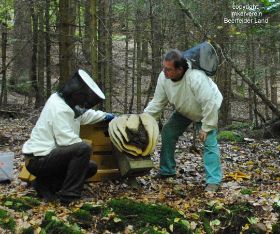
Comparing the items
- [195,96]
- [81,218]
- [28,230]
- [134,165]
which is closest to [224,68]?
[195,96]

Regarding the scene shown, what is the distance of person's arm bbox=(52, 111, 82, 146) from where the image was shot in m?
5.55

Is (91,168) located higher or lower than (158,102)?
lower

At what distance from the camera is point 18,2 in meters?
16.5

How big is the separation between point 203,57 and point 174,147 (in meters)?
1.60

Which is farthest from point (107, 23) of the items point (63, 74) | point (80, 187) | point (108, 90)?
point (80, 187)

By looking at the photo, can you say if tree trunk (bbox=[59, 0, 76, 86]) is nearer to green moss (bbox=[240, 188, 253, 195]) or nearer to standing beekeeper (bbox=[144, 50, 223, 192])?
standing beekeeper (bbox=[144, 50, 223, 192])

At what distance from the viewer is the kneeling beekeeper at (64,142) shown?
18.4 feet

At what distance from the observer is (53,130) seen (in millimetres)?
5598

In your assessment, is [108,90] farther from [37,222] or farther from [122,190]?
[37,222]

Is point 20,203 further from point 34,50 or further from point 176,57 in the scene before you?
point 34,50

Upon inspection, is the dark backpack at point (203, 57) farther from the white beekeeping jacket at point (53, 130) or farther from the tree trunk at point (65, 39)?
the tree trunk at point (65, 39)

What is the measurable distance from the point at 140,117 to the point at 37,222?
2380 millimetres

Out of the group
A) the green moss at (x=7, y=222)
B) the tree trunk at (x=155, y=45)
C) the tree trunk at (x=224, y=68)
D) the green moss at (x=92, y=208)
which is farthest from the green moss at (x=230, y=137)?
the green moss at (x=7, y=222)

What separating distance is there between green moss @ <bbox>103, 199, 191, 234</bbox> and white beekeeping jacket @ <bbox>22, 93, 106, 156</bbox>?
100 centimetres
